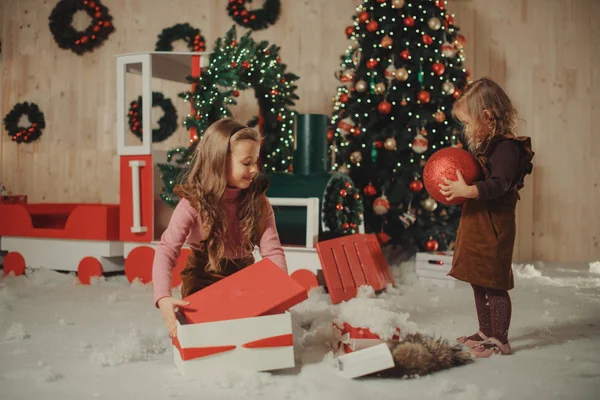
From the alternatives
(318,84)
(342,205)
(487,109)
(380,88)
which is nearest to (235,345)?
(487,109)

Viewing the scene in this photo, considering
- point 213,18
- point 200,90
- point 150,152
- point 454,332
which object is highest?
Result: point 213,18

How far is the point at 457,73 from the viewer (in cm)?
450

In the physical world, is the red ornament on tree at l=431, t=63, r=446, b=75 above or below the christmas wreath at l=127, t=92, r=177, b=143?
above

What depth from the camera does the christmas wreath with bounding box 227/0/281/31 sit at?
18.5 ft

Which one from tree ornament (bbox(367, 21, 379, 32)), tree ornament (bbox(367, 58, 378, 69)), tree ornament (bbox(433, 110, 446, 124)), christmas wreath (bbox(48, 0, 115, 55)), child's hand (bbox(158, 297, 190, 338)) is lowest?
child's hand (bbox(158, 297, 190, 338))

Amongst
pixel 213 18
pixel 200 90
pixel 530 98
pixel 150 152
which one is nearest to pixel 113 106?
pixel 213 18

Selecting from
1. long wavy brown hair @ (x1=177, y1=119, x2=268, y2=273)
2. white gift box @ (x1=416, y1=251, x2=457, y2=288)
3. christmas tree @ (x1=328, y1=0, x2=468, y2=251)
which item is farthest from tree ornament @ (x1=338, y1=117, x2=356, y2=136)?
long wavy brown hair @ (x1=177, y1=119, x2=268, y2=273)

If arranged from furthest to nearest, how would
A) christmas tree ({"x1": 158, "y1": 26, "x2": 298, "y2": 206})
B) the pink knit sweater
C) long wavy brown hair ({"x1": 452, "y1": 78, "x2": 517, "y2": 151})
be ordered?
christmas tree ({"x1": 158, "y1": 26, "x2": 298, "y2": 206}) → long wavy brown hair ({"x1": 452, "y1": 78, "x2": 517, "y2": 151}) → the pink knit sweater

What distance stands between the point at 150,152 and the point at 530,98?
3276mm

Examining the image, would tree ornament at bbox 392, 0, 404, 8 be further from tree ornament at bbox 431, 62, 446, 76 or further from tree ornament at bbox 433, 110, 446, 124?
tree ornament at bbox 433, 110, 446, 124

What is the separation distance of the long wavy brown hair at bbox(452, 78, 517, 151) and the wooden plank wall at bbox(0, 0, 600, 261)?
3226 mm

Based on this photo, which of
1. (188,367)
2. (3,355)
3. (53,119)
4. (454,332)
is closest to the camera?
(188,367)

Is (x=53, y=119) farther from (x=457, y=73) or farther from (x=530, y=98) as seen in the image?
(x=530, y=98)

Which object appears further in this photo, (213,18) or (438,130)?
(213,18)
